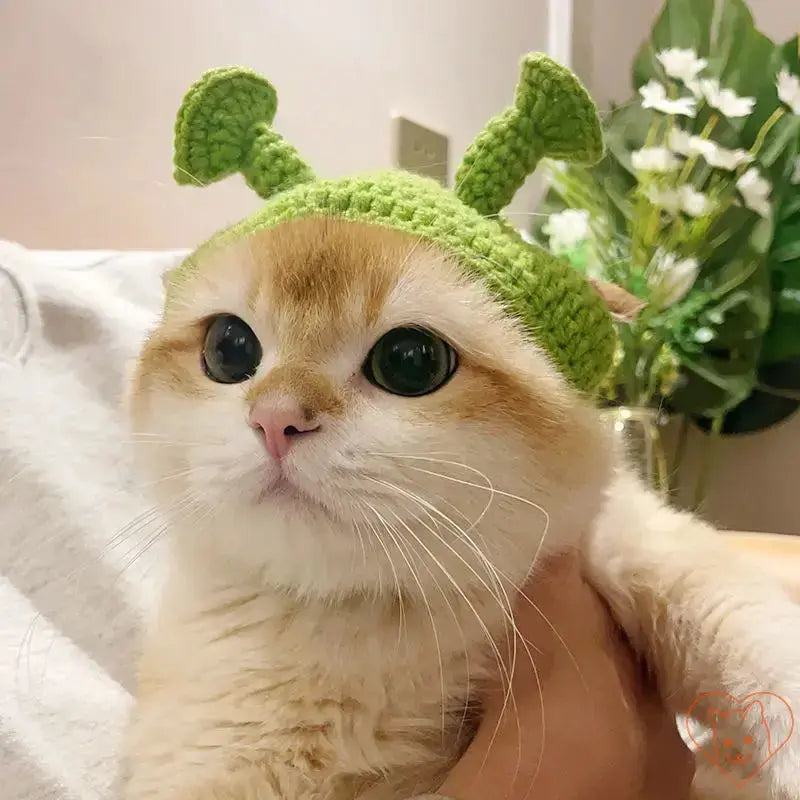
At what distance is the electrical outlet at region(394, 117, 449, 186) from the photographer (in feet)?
4.95

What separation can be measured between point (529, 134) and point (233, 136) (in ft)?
0.84

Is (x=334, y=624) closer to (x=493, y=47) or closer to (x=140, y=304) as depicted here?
(x=140, y=304)

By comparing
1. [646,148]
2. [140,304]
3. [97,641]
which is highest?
[646,148]

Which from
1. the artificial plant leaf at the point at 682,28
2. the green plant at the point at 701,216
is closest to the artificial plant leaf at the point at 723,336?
the green plant at the point at 701,216

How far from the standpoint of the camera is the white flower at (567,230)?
145 cm

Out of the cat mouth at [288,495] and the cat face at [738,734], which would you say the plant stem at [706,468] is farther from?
the cat mouth at [288,495]

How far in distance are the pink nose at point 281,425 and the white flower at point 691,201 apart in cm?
113

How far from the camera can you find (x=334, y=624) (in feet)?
2.02

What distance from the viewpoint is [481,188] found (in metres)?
0.65

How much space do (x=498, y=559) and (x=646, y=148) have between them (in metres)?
1.14

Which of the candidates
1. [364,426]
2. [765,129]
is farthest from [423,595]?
[765,129]

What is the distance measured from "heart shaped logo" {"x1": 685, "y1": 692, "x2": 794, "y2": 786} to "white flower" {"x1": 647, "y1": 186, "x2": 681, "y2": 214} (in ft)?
3.27

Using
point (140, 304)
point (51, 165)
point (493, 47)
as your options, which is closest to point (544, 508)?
point (140, 304)

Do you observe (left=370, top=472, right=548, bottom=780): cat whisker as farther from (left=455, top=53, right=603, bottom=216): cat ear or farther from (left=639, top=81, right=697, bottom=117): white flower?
(left=639, top=81, right=697, bottom=117): white flower
